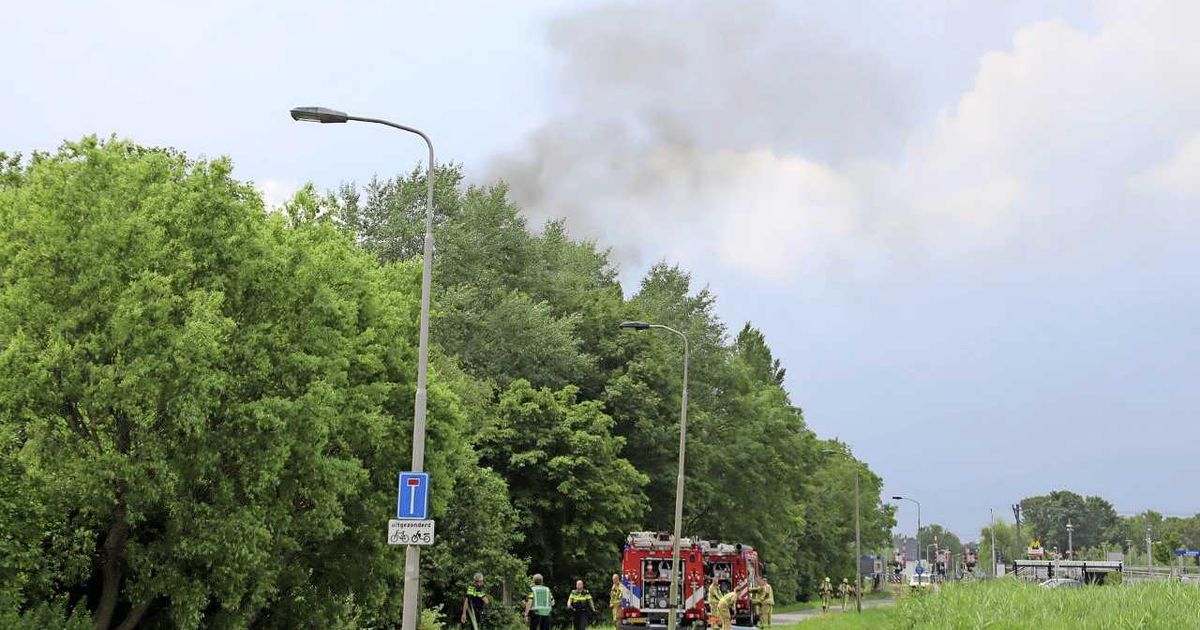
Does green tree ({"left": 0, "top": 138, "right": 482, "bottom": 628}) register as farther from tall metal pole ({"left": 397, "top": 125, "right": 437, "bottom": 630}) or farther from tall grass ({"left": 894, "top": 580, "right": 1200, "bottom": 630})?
tall grass ({"left": 894, "top": 580, "right": 1200, "bottom": 630})

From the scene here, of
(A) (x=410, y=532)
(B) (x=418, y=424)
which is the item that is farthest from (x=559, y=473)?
(A) (x=410, y=532)

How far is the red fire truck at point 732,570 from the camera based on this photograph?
41.1 m

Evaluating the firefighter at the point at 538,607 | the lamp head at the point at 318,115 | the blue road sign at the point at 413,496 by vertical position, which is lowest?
the firefighter at the point at 538,607

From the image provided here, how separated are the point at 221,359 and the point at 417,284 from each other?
12.5 m

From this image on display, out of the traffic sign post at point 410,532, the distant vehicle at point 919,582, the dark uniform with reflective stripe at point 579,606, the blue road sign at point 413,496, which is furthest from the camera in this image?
the distant vehicle at point 919,582

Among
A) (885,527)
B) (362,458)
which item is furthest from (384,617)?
(885,527)

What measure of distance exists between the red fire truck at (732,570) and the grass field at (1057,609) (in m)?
18.2

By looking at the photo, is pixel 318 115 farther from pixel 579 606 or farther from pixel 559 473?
pixel 559 473

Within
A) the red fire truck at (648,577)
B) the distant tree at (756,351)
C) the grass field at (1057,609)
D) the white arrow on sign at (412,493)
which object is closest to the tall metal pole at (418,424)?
the white arrow on sign at (412,493)

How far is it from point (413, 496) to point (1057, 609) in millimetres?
9617

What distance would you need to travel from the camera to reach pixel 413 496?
18594 mm

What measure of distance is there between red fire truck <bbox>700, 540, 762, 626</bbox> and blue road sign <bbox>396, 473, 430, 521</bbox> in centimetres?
2312

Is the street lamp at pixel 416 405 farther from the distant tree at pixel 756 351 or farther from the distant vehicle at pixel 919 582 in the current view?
the distant tree at pixel 756 351

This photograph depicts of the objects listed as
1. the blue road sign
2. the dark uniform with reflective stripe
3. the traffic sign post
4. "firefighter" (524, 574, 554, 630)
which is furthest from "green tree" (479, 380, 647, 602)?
the traffic sign post
